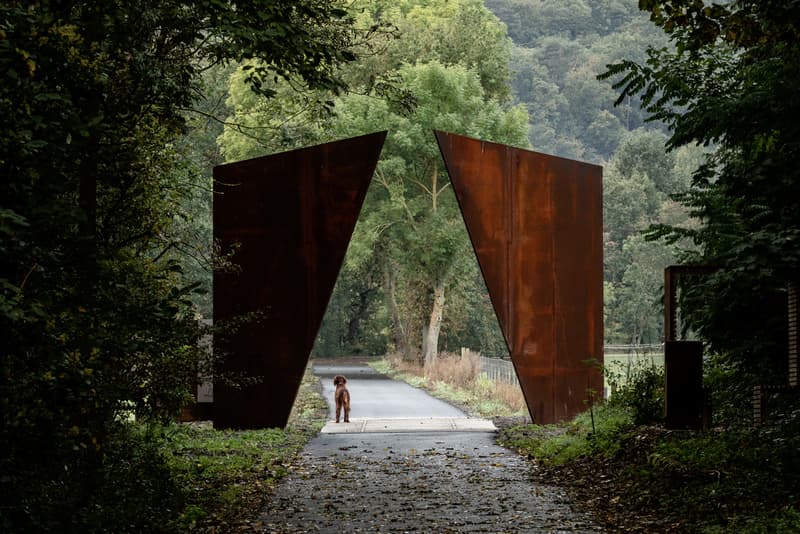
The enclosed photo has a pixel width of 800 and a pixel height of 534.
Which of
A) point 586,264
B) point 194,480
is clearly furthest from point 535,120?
point 194,480

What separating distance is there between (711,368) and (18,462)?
35.8 feet

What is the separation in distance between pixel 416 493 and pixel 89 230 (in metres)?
3.58

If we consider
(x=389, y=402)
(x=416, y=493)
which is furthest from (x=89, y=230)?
(x=389, y=402)

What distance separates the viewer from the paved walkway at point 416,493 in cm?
724

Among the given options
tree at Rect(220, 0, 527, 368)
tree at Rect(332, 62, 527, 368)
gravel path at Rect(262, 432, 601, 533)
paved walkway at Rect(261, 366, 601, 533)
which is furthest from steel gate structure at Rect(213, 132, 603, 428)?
tree at Rect(332, 62, 527, 368)

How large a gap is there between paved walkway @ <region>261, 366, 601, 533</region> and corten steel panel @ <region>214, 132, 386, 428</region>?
1.41m

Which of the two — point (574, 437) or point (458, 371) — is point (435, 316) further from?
point (574, 437)

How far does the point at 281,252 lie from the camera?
1408 cm

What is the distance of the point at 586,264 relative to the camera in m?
15.0

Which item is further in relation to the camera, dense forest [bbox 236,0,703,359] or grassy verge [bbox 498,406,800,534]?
dense forest [bbox 236,0,703,359]

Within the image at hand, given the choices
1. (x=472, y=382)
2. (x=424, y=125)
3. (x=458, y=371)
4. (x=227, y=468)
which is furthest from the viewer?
(x=424, y=125)

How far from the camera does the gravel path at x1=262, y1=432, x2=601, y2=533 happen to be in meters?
7.24

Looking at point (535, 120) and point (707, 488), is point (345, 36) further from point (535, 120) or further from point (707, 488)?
point (535, 120)

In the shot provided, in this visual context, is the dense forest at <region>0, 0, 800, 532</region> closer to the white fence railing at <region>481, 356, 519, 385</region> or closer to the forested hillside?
the white fence railing at <region>481, 356, 519, 385</region>
